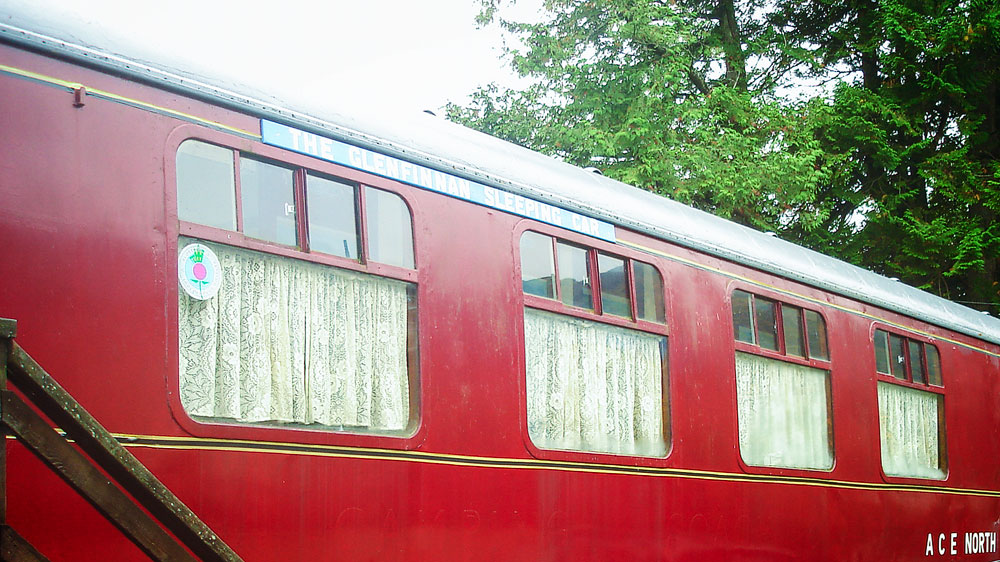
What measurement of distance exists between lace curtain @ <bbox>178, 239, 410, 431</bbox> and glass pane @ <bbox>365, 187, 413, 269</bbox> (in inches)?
4.6

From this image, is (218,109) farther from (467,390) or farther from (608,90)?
(608,90)

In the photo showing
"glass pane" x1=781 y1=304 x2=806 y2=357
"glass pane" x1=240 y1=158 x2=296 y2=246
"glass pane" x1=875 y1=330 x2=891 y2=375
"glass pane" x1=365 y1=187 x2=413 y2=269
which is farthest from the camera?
"glass pane" x1=875 y1=330 x2=891 y2=375

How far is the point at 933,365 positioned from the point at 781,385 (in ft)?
8.96

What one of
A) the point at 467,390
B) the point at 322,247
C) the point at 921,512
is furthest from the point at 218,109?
the point at 921,512

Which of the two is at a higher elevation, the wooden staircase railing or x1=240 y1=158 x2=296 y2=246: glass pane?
x1=240 y1=158 x2=296 y2=246: glass pane

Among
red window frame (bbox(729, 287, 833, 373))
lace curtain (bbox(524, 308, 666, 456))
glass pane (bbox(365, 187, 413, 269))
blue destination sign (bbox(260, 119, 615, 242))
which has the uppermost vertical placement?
blue destination sign (bbox(260, 119, 615, 242))

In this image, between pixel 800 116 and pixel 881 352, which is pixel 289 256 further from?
pixel 800 116

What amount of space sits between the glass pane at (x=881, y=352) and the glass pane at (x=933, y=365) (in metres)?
0.82

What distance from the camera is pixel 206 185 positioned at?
4.16 meters

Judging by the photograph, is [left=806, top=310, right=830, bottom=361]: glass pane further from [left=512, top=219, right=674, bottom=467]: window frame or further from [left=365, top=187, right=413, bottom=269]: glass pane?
[left=365, top=187, right=413, bottom=269]: glass pane

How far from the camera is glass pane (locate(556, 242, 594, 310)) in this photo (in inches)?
230

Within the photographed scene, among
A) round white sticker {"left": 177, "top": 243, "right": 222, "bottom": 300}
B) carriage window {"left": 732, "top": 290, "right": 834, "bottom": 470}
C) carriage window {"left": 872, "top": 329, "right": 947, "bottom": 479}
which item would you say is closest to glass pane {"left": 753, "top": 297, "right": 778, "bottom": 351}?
carriage window {"left": 732, "top": 290, "right": 834, "bottom": 470}

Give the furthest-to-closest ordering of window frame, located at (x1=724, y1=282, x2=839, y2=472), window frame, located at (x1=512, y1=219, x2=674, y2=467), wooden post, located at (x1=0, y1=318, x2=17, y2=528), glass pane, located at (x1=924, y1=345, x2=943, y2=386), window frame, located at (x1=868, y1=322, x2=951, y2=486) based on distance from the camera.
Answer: glass pane, located at (x1=924, y1=345, x2=943, y2=386), window frame, located at (x1=868, y1=322, x2=951, y2=486), window frame, located at (x1=724, y1=282, x2=839, y2=472), window frame, located at (x1=512, y1=219, x2=674, y2=467), wooden post, located at (x1=0, y1=318, x2=17, y2=528)

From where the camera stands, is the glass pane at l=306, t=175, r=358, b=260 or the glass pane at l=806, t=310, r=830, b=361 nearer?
the glass pane at l=306, t=175, r=358, b=260
